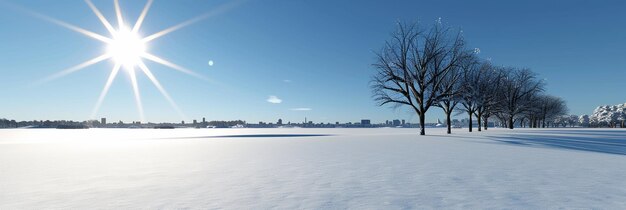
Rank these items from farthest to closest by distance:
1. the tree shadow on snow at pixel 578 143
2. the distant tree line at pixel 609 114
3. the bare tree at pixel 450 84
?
the distant tree line at pixel 609 114 → the bare tree at pixel 450 84 → the tree shadow on snow at pixel 578 143

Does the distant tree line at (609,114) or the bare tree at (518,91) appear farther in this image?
the distant tree line at (609,114)

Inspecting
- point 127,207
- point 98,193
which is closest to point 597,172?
point 127,207

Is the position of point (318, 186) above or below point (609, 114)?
below

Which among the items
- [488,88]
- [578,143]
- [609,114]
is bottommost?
[578,143]

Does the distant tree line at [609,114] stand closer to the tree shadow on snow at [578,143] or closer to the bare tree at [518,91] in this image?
the bare tree at [518,91]

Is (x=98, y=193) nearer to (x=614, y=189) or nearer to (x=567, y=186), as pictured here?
(x=567, y=186)

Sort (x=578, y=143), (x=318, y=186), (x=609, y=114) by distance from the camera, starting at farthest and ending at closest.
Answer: (x=609, y=114) < (x=578, y=143) < (x=318, y=186)

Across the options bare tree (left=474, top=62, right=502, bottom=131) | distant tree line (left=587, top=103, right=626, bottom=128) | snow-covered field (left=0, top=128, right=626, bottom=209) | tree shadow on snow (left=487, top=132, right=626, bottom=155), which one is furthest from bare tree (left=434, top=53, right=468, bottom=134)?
distant tree line (left=587, top=103, right=626, bottom=128)

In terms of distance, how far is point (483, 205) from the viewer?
17.5 feet

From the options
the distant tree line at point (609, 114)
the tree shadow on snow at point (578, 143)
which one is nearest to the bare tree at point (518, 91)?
the tree shadow on snow at point (578, 143)

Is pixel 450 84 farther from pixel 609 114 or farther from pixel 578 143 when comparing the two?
pixel 609 114

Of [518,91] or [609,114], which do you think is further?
[609,114]

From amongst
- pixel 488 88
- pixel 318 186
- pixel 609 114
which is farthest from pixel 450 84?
pixel 609 114

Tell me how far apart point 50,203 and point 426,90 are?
36.3m
